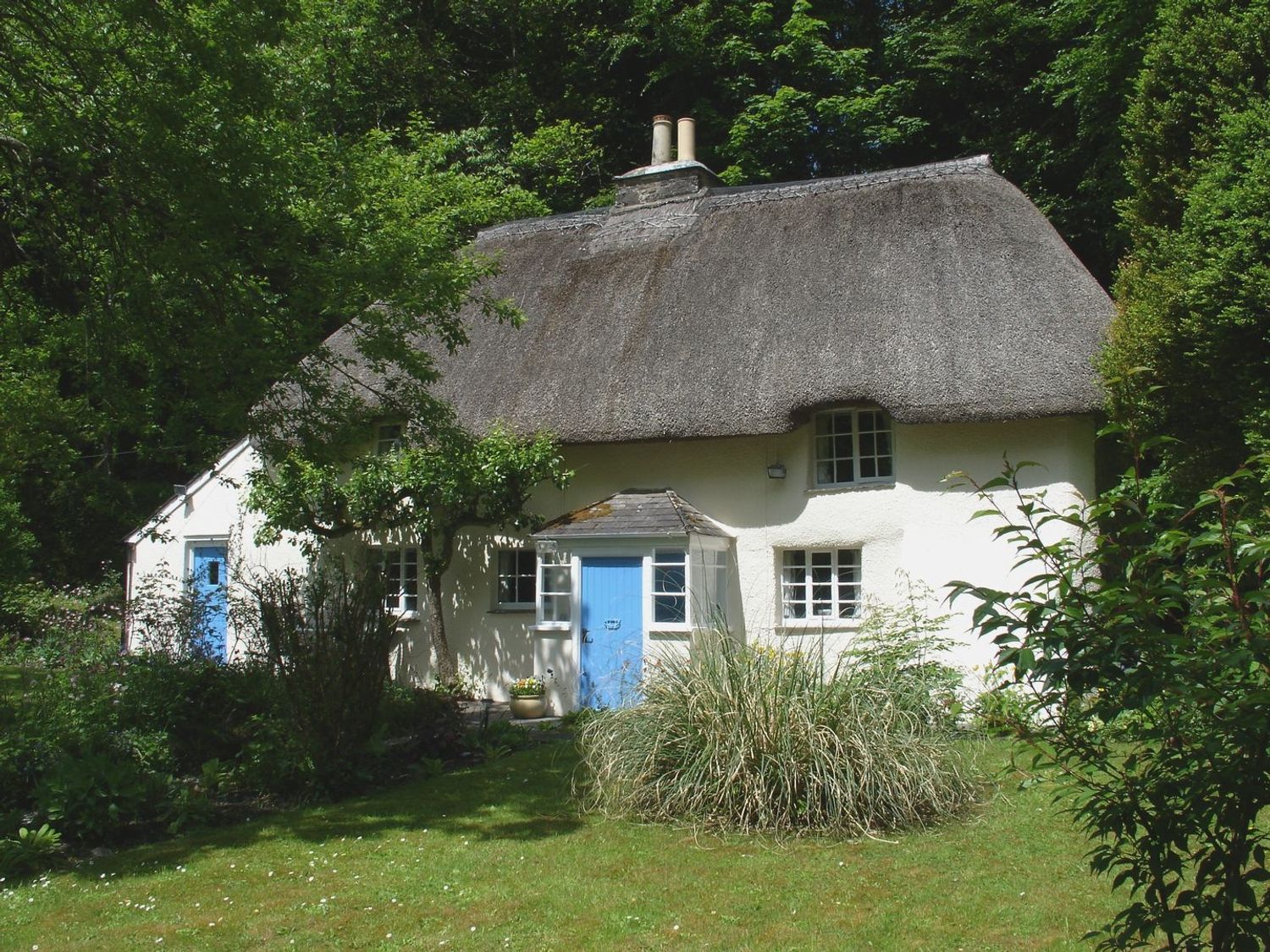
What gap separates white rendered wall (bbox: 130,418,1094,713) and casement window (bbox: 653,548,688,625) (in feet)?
0.84

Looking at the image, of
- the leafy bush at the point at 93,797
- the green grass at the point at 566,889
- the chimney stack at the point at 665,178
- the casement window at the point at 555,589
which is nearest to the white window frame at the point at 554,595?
the casement window at the point at 555,589

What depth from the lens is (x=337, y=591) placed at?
9.08m

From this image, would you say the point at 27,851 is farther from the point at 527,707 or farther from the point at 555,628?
the point at 555,628

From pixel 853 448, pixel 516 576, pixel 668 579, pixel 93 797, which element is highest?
pixel 853 448

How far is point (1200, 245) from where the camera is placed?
8.87 meters

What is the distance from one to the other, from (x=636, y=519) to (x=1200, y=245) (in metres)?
6.43

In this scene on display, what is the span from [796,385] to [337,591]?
5.55 metres

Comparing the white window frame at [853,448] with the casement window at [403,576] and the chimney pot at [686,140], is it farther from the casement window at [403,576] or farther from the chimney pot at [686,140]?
the chimney pot at [686,140]

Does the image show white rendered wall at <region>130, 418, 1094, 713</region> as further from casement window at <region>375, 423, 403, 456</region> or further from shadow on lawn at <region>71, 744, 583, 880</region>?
shadow on lawn at <region>71, 744, 583, 880</region>

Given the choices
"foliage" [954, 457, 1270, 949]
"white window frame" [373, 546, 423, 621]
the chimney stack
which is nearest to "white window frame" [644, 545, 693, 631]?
"white window frame" [373, 546, 423, 621]

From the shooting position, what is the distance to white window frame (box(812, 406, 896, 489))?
1214 cm

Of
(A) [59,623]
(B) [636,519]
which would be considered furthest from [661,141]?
(A) [59,623]

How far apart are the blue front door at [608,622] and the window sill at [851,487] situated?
7.26ft

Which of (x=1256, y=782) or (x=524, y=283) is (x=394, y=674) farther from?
(x=1256, y=782)
